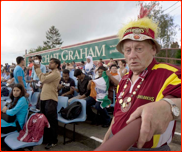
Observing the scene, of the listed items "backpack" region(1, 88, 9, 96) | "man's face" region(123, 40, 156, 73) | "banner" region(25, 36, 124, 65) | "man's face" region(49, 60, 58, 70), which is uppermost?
"banner" region(25, 36, 124, 65)

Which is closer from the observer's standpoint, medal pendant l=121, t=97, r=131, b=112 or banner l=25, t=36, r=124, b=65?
medal pendant l=121, t=97, r=131, b=112

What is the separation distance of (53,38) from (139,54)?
161ft

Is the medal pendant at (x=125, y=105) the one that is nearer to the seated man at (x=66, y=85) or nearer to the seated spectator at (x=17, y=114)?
the seated spectator at (x=17, y=114)

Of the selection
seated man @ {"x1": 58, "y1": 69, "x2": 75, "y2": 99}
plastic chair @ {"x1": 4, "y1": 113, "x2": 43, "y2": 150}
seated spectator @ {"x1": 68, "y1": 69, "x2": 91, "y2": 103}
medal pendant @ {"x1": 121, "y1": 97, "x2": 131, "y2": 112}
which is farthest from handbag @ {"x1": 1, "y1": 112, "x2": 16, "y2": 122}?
medal pendant @ {"x1": 121, "y1": 97, "x2": 131, "y2": 112}

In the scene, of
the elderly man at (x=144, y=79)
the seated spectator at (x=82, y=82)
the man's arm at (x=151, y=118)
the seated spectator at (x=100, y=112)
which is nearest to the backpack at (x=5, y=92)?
the seated spectator at (x=82, y=82)

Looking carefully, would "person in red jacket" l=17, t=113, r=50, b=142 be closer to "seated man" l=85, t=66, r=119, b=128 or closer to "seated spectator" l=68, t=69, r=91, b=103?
"seated man" l=85, t=66, r=119, b=128

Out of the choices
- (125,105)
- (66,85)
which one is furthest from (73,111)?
(125,105)

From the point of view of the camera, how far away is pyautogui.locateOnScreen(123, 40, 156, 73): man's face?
1.01 m

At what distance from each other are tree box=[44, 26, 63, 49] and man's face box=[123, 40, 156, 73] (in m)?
48.1

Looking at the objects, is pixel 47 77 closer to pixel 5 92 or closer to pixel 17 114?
pixel 17 114

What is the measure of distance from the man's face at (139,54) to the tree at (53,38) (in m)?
48.1

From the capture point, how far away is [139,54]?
3.31ft

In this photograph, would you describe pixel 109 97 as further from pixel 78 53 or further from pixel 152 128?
pixel 78 53

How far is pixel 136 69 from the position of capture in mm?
1048
